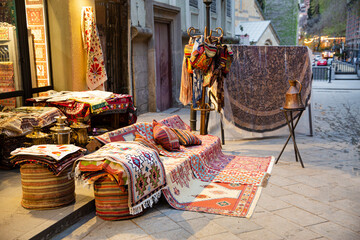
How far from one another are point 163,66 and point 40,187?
309 inches

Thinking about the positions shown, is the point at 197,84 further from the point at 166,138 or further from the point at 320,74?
the point at 320,74

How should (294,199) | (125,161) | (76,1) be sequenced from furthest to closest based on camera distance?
1. (76,1)
2. (294,199)
3. (125,161)

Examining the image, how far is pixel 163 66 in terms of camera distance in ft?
36.5

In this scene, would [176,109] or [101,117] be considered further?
[176,109]

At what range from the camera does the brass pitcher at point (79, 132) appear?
5359 millimetres

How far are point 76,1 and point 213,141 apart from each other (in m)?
3.27

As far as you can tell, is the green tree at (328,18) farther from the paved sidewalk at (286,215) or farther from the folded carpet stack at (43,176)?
the folded carpet stack at (43,176)

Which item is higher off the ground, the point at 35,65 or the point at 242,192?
the point at 35,65

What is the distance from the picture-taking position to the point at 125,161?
3568 millimetres

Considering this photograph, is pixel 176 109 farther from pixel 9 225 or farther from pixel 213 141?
pixel 9 225

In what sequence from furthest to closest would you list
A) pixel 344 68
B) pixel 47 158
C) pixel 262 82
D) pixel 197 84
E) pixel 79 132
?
pixel 344 68
pixel 262 82
pixel 197 84
pixel 79 132
pixel 47 158

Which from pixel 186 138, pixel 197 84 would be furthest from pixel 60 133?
pixel 197 84

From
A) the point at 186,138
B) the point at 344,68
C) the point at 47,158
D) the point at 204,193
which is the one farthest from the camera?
the point at 344,68

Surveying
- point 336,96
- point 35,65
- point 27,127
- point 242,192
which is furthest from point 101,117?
point 336,96
